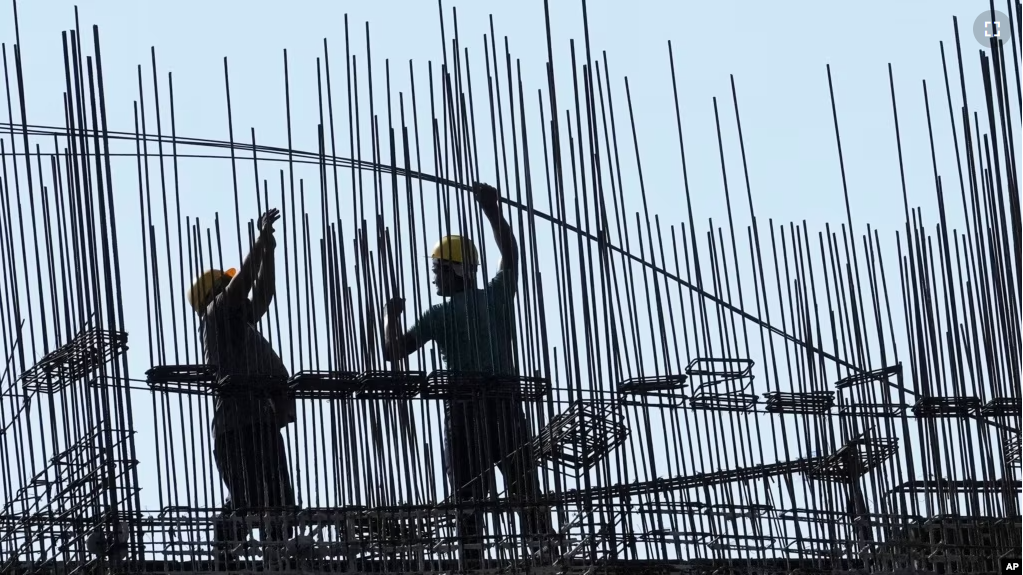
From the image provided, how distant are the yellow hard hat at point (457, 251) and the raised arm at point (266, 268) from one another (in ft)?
2.62

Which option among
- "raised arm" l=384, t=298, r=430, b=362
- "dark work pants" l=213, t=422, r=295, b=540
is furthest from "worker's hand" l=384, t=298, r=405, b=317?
"dark work pants" l=213, t=422, r=295, b=540

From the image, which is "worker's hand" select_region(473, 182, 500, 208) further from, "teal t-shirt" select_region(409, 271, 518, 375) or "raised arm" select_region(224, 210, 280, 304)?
"raised arm" select_region(224, 210, 280, 304)

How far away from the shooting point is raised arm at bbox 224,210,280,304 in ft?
27.1

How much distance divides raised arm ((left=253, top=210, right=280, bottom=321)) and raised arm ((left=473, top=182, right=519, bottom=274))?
0.98m

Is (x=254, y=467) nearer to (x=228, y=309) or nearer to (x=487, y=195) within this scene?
(x=228, y=309)

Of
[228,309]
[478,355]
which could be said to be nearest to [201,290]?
[228,309]

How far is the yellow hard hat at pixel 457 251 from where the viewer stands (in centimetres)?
816

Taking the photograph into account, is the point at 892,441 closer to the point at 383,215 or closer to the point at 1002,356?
the point at 1002,356

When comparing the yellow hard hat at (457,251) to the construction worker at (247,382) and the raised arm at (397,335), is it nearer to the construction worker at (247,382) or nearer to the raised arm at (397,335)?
the raised arm at (397,335)

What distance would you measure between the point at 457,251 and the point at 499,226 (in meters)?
0.43

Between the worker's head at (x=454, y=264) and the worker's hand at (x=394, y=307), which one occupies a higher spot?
the worker's head at (x=454, y=264)

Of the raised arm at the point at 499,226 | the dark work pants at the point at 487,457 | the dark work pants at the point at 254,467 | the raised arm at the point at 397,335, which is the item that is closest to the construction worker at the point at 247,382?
the dark work pants at the point at 254,467

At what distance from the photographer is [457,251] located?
29.2 ft

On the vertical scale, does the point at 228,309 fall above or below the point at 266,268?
below
